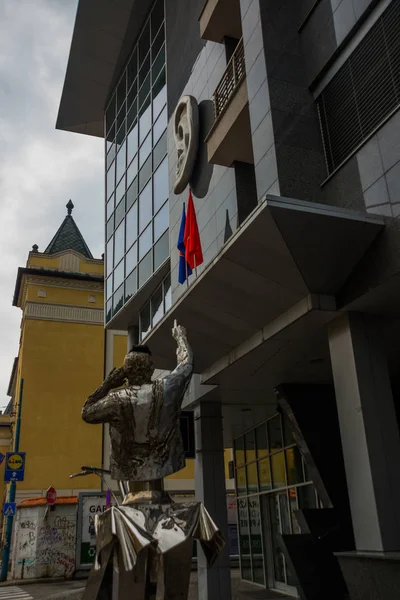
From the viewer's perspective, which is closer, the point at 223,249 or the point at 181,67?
the point at 223,249

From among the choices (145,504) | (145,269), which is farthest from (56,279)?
(145,504)

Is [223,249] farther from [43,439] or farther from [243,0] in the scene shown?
[43,439]

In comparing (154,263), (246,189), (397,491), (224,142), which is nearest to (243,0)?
(224,142)

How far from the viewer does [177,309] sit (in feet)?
33.9

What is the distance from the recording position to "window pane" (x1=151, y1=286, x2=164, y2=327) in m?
16.6

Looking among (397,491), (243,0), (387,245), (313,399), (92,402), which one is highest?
(243,0)

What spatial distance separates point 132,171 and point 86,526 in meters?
14.2

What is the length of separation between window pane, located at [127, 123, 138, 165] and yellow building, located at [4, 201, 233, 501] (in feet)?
39.7

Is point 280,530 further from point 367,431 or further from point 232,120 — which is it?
point 232,120

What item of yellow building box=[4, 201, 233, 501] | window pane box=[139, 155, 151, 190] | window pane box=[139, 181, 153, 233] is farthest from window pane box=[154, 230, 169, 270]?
yellow building box=[4, 201, 233, 501]

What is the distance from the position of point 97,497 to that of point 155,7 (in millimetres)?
19267

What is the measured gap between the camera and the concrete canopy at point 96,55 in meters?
20.9

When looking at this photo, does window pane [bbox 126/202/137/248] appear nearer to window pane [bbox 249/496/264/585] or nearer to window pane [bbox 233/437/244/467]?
window pane [bbox 233/437/244/467]

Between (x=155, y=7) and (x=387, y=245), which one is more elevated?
(x=155, y=7)
